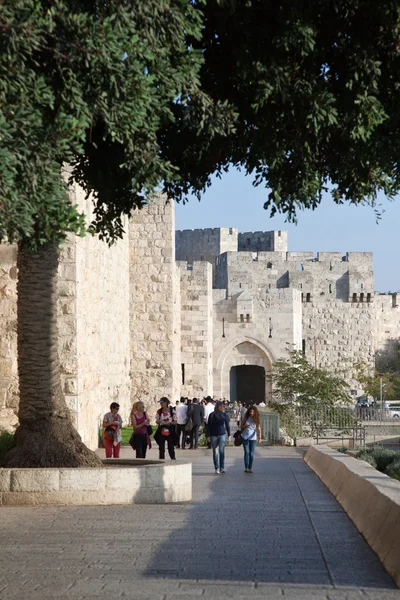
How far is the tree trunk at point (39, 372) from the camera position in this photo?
977cm

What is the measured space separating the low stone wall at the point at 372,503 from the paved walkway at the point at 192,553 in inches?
3.5

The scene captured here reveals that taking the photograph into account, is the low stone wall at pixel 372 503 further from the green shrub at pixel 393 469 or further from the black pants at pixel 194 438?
the black pants at pixel 194 438

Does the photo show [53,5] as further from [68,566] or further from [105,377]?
[105,377]

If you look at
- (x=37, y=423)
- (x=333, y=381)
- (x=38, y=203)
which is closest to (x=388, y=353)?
(x=333, y=381)

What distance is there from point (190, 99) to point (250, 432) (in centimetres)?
741

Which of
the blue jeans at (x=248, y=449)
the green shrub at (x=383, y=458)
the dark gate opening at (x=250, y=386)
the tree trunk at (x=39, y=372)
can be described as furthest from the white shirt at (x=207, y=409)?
the dark gate opening at (x=250, y=386)

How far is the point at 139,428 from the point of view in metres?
13.7

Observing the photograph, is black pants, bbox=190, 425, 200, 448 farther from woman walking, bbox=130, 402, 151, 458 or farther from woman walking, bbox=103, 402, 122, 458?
woman walking, bbox=103, 402, 122, 458

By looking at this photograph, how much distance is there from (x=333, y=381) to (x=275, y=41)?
23668mm

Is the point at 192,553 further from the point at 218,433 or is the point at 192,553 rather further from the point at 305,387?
the point at 305,387

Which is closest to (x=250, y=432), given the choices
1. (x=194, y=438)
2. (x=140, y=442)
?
(x=140, y=442)

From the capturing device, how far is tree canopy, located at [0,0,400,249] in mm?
5945

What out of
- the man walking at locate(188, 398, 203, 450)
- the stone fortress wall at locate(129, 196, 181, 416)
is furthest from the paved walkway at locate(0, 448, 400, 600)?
the stone fortress wall at locate(129, 196, 181, 416)

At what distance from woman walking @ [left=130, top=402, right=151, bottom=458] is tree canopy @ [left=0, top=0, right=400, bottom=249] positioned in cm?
461
